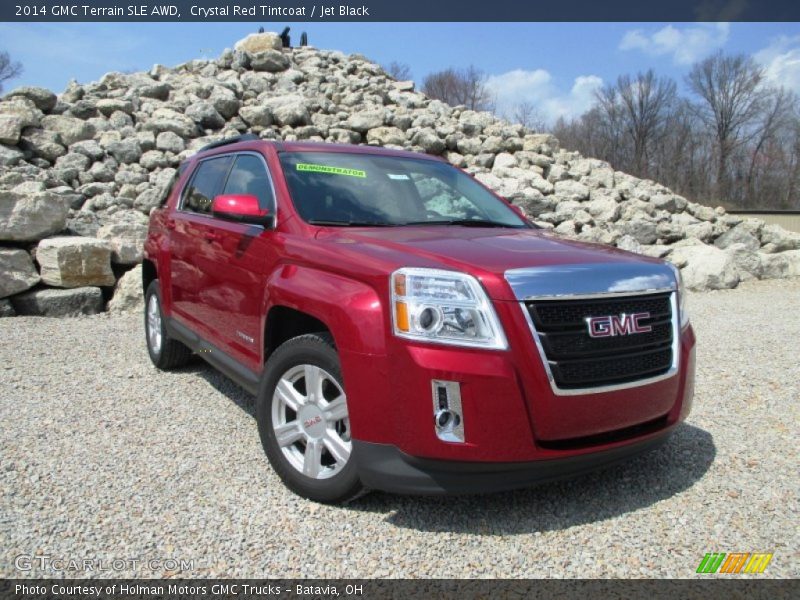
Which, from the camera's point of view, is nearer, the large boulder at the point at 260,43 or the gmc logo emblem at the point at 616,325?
the gmc logo emblem at the point at 616,325

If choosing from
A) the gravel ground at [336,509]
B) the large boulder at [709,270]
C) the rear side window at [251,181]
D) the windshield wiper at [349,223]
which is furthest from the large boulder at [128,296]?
the large boulder at [709,270]

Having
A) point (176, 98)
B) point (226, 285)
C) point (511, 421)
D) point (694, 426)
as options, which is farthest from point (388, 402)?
point (176, 98)

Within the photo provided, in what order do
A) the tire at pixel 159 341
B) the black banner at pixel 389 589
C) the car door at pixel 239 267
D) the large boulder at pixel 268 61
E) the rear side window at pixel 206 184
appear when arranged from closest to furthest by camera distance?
the black banner at pixel 389 589
the car door at pixel 239 267
the rear side window at pixel 206 184
the tire at pixel 159 341
the large boulder at pixel 268 61

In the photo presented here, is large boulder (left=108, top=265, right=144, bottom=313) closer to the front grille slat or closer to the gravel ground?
the gravel ground

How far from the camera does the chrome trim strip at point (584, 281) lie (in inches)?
102

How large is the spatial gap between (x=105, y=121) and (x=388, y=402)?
1463cm

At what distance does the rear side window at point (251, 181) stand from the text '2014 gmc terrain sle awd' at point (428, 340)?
0.02 m

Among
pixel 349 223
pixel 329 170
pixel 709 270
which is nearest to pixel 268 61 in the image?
pixel 709 270

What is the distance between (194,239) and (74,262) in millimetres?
4779

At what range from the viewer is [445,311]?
2.55m

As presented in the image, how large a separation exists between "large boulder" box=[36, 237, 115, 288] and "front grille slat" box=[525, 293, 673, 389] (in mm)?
7571

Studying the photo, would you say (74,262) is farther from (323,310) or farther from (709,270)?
(709,270)

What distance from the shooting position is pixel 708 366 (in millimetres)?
5852

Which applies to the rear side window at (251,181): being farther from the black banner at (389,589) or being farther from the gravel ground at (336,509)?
the black banner at (389,589)
